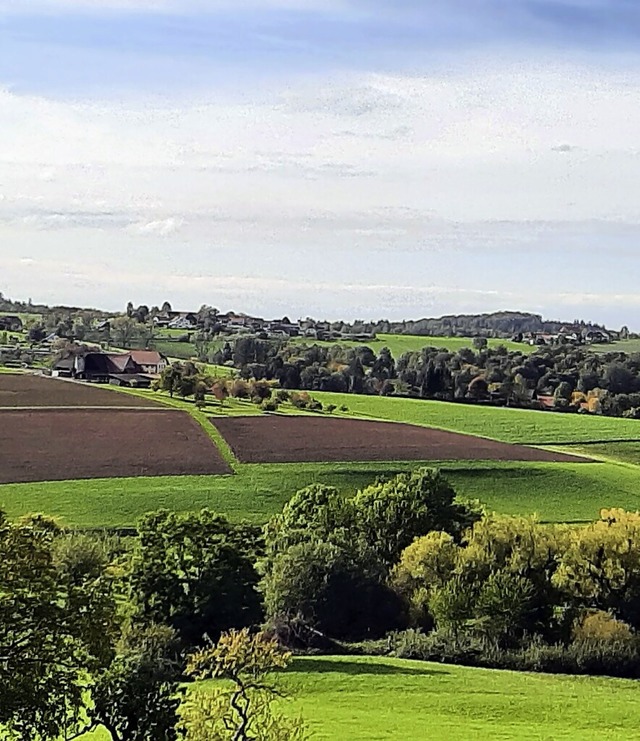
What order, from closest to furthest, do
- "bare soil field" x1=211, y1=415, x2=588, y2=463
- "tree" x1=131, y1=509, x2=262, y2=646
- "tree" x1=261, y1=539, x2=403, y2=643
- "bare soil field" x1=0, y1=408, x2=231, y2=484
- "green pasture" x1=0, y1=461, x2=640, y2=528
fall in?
1. "tree" x1=131, y1=509, x2=262, y2=646
2. "tree" x1=261, y1=539, x2=403, y2=643
3. "green pasture" x1=0, y1=461, x2=640, y2=528
4. "bare soil field" x1=0, y1=408, x2=231, y2=484
5. "bare soil field" x1=211, y1=415, x2=588, y2=463

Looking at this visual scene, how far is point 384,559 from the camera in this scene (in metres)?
46.7

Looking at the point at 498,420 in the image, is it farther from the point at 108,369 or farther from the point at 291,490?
the point at 291,490

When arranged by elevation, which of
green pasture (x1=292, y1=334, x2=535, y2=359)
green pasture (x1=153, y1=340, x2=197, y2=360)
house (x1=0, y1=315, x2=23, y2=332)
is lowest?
green pasture (x1=153, y1=340, x2=197, y2=360)

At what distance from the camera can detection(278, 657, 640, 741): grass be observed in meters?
26.4

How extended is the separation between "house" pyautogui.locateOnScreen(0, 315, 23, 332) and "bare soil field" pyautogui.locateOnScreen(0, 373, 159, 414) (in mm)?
47592

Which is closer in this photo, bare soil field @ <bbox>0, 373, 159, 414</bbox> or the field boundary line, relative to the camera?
the field boundary line

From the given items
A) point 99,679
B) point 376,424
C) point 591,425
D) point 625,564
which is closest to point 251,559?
point 625,564

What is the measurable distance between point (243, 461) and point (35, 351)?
4553 cm

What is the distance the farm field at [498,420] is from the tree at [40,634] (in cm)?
6327

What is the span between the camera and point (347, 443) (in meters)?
66.4

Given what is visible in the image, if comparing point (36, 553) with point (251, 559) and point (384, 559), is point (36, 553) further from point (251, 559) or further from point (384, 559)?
Answer: point (384, 559)

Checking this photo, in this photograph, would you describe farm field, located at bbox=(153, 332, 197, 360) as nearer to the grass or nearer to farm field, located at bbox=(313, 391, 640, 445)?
farm field, located at bbox=(313, 391, 640, 445)

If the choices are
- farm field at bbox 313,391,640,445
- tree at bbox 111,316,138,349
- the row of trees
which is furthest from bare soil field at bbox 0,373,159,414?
tree at bbox 111,316,138,349

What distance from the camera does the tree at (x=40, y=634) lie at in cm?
1549
